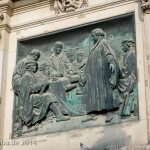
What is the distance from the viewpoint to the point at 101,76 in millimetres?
9953

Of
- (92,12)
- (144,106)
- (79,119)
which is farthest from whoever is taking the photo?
(92,12)

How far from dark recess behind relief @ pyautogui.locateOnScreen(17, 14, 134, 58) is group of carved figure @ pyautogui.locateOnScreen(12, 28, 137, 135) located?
0.22 meters

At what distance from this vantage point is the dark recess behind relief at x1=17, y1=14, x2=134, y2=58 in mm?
10391

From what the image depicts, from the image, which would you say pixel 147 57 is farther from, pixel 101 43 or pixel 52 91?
pixel 52 91

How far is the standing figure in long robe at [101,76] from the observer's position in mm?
9711

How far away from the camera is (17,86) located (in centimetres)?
1085

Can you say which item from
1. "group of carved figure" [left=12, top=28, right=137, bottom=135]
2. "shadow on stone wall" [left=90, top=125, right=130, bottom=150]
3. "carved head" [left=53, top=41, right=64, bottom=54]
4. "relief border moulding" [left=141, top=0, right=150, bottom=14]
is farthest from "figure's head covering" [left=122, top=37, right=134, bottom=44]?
"shadow on stone wall" [left=90, top=125, right=130, bottom=150]

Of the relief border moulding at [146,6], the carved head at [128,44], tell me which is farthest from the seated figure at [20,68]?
the relief border moulding at [146,6]

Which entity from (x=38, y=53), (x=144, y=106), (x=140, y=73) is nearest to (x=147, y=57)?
(x=140, y=73)

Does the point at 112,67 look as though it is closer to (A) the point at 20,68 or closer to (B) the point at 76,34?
(B) the point at 76,34

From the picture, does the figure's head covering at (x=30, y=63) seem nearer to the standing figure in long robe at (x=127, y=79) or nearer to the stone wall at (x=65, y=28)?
the stone wall at (x=65, y=28)

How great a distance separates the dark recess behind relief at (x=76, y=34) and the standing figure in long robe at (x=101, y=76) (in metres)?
0.29

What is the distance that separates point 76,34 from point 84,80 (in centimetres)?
133

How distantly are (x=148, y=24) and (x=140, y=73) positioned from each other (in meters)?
1.08
